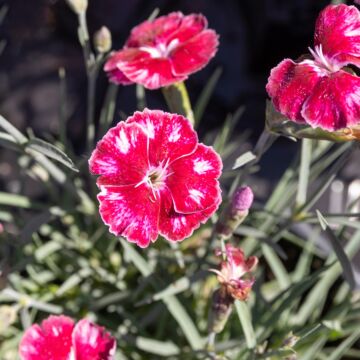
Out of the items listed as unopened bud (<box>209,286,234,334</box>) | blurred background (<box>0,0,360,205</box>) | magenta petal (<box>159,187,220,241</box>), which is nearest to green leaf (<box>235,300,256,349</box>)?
unopened bud (<box>209,286,234,334</box>)

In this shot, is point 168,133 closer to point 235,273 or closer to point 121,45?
point 235,273

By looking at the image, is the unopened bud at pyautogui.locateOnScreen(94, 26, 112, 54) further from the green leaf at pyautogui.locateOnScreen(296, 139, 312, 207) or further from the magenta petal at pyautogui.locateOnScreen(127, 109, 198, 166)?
the green leaf at pyautogui.locateOnScreen(296, 139, 312, 207)

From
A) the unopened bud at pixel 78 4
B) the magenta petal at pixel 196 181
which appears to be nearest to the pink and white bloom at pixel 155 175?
the magenta petal at pixel 196 181

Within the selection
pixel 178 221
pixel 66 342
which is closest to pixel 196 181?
pixel 178 221

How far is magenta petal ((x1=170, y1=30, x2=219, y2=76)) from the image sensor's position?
80 cm

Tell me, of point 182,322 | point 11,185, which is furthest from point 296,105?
point 11,185

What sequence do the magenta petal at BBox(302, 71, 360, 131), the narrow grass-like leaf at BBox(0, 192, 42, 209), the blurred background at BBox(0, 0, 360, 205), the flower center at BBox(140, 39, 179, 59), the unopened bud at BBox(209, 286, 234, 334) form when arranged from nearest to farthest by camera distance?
1. the magenta petal at BBox(302, 71, 360, 131)
2. the unopened bud at BBox(209, 286, 234, 334)
3. the flower center at BBox(140, 39, 179, 59)
4. the narrow grass-like leaf at BBox(0, 192, 42, 209)
5. the blurred background at BBox(0, 0, 360, 205)

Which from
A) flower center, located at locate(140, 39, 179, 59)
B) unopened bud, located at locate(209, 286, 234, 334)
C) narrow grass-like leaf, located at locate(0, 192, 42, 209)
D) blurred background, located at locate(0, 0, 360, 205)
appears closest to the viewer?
unopened bud, located at locate(209, 286, 234, 334)

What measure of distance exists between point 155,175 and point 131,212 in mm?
60

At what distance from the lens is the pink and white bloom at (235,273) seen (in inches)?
27.9

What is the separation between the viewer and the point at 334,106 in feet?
2.13

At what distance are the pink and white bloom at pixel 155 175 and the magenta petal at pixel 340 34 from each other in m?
0.17

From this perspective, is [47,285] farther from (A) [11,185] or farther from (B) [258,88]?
(B) [258,88]

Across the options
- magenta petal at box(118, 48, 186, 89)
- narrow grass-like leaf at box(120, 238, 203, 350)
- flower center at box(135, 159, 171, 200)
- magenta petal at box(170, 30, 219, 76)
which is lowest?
narrow grass-like leaf at box(120, 238, 203, 350)
